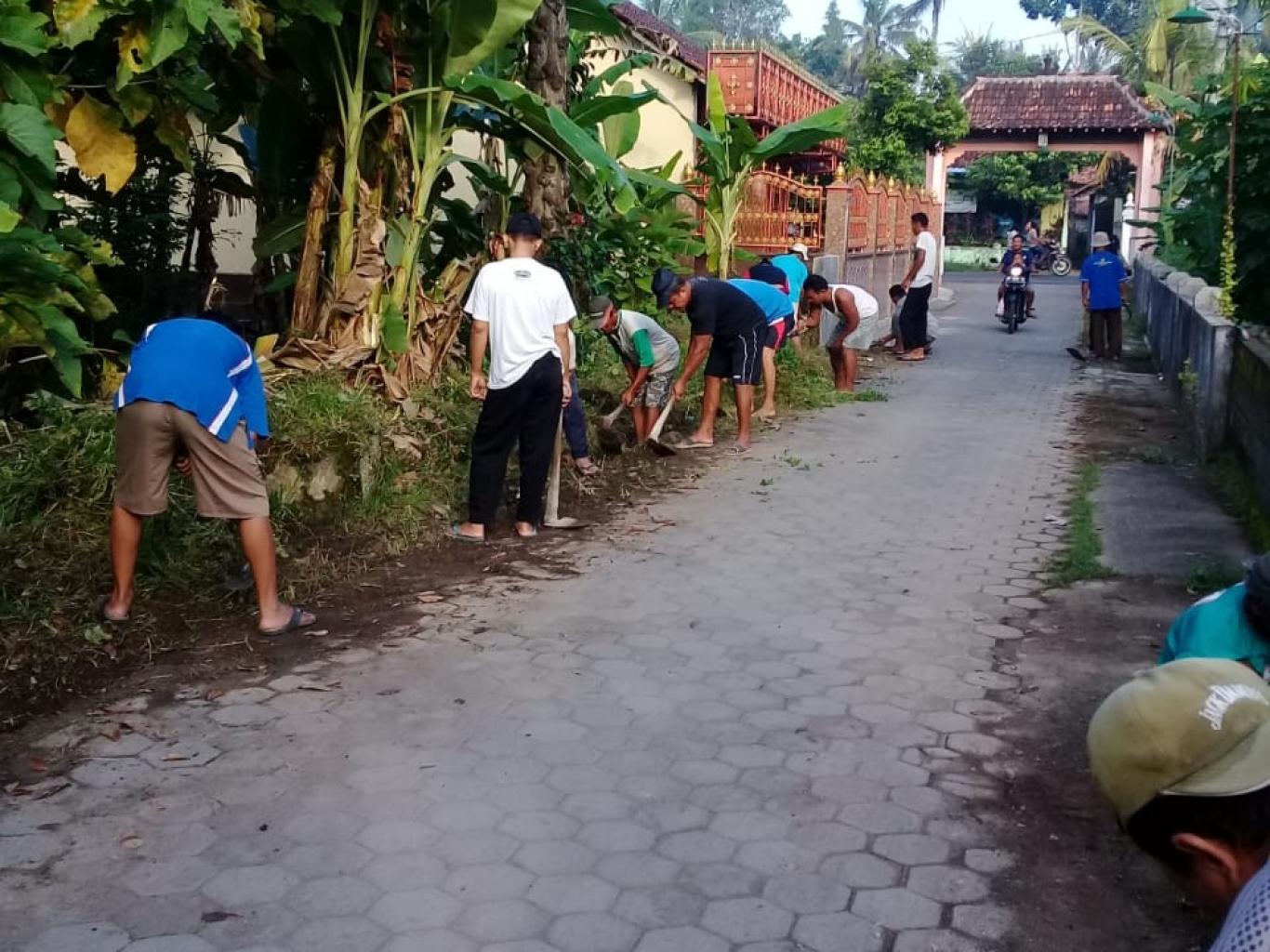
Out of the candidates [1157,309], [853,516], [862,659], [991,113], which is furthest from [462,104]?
[991,113]

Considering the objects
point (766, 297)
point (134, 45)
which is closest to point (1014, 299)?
point (766, 297)

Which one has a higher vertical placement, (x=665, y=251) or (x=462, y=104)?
(x=462, y=104)

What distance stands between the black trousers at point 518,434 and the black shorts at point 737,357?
9.41 ft

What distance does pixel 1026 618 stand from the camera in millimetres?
5750

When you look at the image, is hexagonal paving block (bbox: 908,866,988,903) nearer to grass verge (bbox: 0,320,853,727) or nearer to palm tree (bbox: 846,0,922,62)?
grass verge (bbox: 0,320,853,727)

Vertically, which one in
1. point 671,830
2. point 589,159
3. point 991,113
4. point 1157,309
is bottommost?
point 671,830

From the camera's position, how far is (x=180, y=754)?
13.9ft

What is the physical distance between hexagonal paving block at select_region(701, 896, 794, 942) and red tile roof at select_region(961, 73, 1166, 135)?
2773 cm

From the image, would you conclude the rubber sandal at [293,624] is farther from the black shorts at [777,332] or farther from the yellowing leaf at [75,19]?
the black shorts at [777,332]

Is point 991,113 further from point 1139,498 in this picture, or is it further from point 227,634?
point 227,634

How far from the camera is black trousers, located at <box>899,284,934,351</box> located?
15.2m

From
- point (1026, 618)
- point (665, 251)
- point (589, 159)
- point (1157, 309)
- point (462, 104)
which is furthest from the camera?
point (1157, 309)

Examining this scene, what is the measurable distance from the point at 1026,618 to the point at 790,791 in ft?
7.12

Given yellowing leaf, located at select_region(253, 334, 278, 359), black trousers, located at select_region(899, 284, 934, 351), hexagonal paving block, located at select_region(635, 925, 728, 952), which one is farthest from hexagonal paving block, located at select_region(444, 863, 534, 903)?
black trousers, located at select_region(899, 284, 934, 351)
